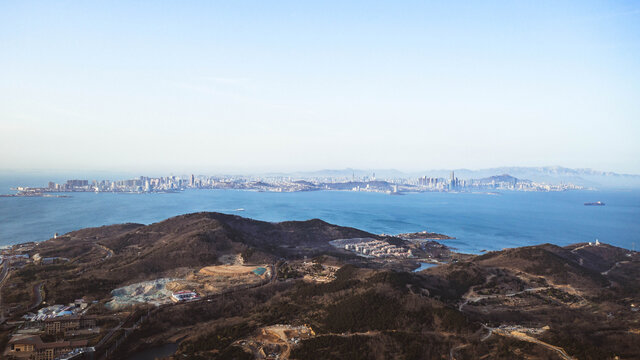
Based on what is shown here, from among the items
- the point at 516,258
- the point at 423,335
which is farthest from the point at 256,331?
the point at 516,258

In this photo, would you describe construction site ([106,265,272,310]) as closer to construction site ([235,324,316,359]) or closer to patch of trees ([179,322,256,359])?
patch of trees ([179,322,256,359])

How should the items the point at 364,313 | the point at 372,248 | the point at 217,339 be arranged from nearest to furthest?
the point at 217,339
the point at 364,313
the point at 372,248

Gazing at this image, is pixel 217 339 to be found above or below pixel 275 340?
below

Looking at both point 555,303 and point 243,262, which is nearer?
point 555,303

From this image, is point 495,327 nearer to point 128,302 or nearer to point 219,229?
point 128,302

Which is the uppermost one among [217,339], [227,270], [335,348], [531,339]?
[531,339]

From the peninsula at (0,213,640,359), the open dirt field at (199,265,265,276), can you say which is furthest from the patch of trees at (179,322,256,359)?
the open dirt field at (199,265,265,276)

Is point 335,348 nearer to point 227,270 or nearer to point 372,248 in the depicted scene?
point 227,270

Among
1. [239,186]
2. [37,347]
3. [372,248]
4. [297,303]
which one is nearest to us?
[37,347]

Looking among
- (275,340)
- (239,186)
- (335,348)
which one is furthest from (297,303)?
(239,186)

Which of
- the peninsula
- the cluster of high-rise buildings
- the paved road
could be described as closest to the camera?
the paved road

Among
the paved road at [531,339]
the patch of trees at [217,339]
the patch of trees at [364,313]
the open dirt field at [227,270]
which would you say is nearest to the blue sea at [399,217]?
the open dirt field at [227,270]
